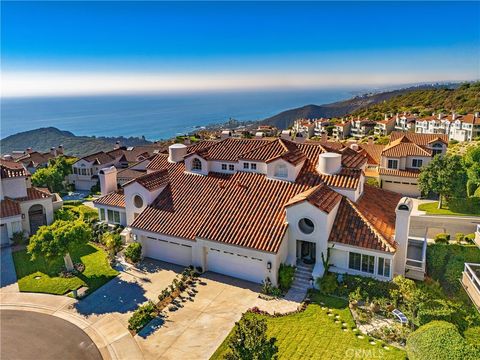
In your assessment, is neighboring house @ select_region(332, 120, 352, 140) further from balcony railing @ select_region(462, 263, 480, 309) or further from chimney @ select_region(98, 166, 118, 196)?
balcony railing @ select_region(462, 263, 480, 309)

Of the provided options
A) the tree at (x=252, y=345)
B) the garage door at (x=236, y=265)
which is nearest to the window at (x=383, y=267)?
the garage door at (x=236, y=265)

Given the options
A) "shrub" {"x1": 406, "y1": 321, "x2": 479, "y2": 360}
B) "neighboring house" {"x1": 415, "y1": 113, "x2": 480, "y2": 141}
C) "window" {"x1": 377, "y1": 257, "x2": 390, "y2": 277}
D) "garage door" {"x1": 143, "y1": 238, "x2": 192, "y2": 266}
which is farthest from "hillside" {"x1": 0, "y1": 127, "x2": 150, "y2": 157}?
"shrub" {"x1": 406, "y1": 321, "x2": 479, "y2": 360}

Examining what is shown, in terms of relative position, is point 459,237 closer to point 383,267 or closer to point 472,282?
point 472,282

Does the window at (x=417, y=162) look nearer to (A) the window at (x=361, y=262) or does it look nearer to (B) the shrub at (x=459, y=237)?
(B) the shrub at (x=459, y=237)

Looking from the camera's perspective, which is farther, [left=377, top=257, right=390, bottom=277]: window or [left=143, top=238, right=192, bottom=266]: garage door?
[left=143, top=238, right=192, bottom=266]: garage door

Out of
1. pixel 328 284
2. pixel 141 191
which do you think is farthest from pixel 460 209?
pixel 141 191

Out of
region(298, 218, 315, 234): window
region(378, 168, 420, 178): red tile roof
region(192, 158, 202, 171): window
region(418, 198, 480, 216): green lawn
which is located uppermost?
region(192, 158, 202, 171): window
